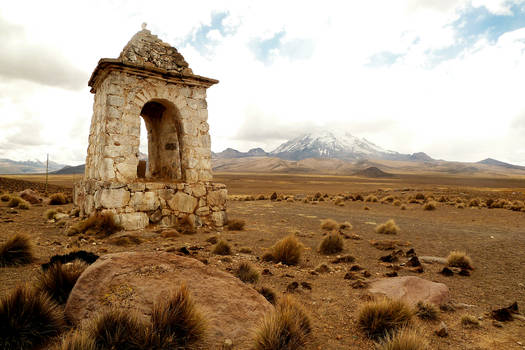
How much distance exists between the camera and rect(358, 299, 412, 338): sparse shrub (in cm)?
350

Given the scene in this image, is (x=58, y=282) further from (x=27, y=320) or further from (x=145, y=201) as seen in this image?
(x=145, y=201)

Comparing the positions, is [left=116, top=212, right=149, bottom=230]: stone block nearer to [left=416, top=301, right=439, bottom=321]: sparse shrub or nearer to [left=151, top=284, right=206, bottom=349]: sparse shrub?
[left=151, top=284, right=206, bottom=349]: sparse shrub

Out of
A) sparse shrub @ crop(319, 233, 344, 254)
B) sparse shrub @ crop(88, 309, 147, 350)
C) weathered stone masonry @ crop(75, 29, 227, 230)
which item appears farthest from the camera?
weathered stone masonry @ crop(75, 29, 227, 230)

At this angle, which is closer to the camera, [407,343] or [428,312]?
[407,343]

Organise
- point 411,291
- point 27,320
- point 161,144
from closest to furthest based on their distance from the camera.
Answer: point 27,320 < point 411,291 < point 161,144

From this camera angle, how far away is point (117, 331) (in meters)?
2.55

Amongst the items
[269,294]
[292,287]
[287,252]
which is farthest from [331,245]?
[269,294]

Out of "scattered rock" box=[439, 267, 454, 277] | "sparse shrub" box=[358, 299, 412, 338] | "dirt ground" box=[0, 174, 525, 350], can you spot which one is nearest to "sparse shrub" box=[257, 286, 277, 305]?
"dirt ground" box=[0, 174, 525, 350]

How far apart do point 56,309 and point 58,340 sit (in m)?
0.46

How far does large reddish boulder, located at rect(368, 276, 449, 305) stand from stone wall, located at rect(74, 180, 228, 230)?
643cm

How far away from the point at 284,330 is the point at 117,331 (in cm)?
155

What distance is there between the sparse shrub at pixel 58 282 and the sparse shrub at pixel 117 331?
1163 mm

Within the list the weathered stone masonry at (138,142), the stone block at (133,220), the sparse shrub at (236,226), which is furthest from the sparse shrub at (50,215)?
the sparse shrub at (236,226)

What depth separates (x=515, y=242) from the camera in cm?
931
